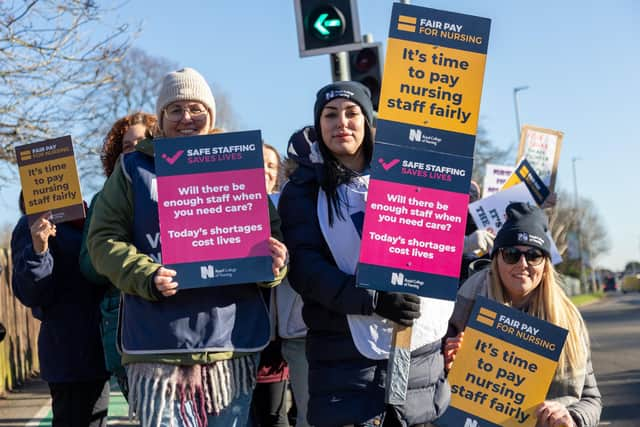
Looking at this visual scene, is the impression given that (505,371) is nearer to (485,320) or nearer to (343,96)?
(485,320)

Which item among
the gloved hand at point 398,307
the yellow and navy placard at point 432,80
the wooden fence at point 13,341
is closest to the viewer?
the gloved hand at point 398,307

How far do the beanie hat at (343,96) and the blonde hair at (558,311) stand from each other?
96cm

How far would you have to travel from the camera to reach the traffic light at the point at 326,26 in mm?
7414

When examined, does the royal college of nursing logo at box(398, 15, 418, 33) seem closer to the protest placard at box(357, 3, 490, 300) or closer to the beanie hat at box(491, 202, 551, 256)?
the protest placard at box(357, 3, 490, 300)

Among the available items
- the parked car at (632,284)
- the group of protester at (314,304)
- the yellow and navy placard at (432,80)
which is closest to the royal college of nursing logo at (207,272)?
the group of protester at (314,304)

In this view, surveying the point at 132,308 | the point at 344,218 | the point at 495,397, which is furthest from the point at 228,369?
the point at 495,397

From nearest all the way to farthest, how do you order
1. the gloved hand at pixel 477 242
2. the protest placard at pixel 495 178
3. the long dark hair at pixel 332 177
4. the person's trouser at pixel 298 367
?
the long dark hair at pixel 332 177 → the person's trouser at pixel 298 367 → the gloved hand at pixel 477 242 → the protest placard at pixel 495 178

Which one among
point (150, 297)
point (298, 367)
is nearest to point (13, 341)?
point (298, 367)

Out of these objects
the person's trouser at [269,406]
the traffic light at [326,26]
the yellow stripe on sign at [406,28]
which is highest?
the traffic light at [326,26]

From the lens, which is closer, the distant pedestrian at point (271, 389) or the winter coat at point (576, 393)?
the winter coat at point (576, 393)

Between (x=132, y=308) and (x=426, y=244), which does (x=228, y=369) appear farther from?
(x=426, y=244)

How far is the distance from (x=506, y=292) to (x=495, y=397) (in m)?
0.61

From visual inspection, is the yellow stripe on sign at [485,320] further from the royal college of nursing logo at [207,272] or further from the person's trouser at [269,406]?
the person's trouser at [269,406]

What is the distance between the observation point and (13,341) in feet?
37.0
